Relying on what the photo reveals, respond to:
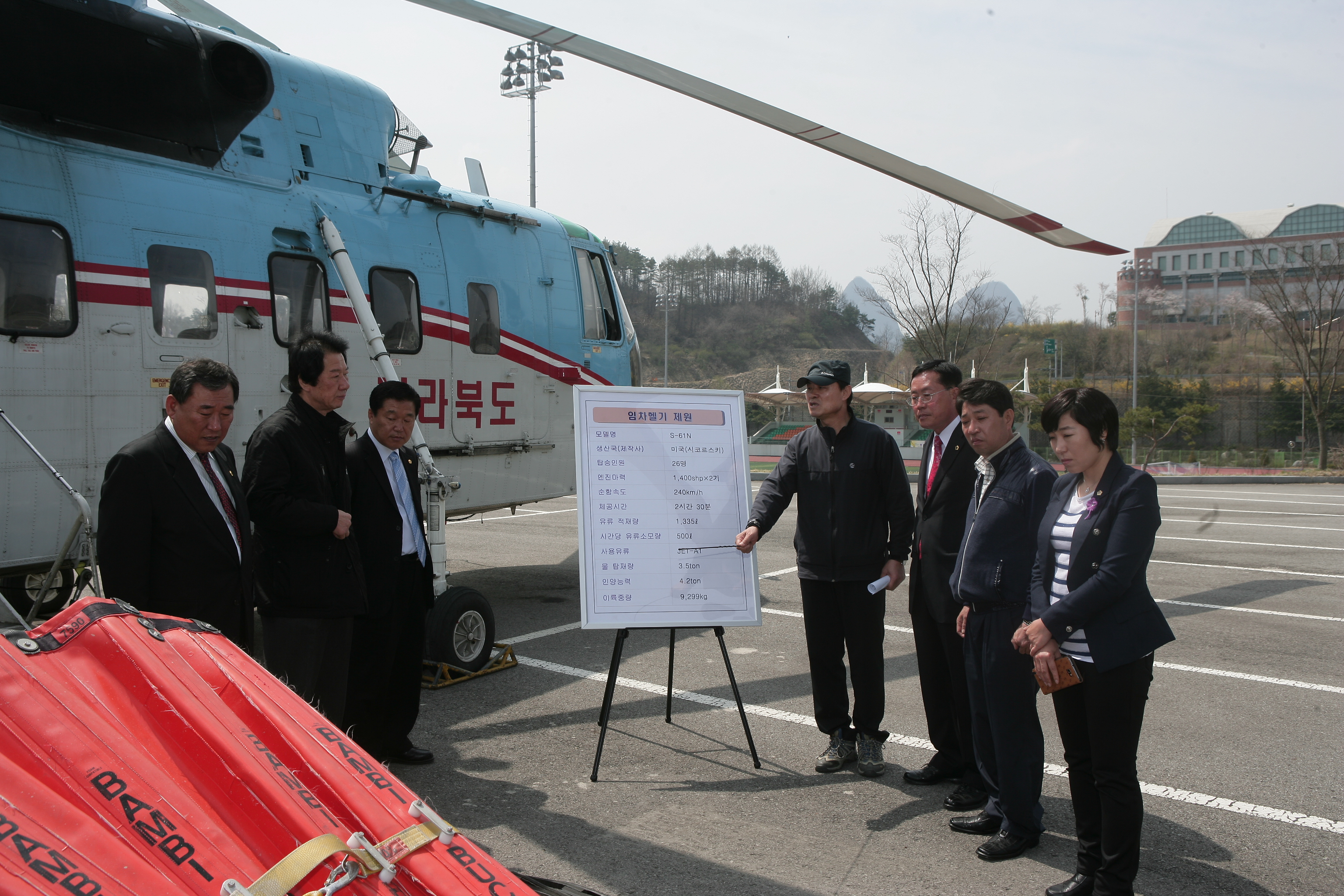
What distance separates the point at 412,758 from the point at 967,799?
2864 mm

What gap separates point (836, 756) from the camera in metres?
4.88

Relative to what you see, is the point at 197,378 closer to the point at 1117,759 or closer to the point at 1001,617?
the point at 1001,617

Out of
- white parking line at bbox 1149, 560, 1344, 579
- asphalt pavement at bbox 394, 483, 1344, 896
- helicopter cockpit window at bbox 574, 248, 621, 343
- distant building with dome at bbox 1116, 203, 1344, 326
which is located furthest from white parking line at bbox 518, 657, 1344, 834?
distant building with dome at bbox 1116, 203, 1344, 326

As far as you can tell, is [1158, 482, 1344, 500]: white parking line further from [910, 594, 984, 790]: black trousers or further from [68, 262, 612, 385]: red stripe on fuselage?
[910, 594, 984, 790]: black trousers

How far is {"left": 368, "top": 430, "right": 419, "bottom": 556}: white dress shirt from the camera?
4.70 m

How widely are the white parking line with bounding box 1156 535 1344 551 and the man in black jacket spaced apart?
40.8 ft

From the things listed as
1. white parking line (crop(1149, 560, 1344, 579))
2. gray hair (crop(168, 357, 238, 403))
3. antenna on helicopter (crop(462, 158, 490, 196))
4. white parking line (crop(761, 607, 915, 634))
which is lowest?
white parking line (crop(1149, 560, 1344, 579))

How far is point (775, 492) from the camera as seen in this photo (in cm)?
511

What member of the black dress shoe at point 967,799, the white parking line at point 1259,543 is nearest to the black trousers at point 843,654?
the black dress shoe at point 967,799

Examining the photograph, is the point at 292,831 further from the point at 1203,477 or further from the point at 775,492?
the point at 1203,477

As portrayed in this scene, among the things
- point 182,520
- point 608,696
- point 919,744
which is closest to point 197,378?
point 182,520

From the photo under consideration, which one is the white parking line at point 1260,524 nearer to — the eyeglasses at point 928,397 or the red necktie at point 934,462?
the red necktie at point 934,462

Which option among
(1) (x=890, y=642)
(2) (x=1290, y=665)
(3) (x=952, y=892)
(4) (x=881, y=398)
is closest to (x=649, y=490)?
(3) (x=952, y=892)

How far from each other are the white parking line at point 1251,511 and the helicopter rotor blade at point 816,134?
14468 millimetres
